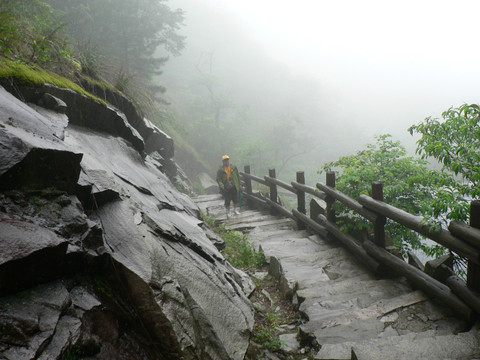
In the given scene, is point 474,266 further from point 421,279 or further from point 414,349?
point 414,349

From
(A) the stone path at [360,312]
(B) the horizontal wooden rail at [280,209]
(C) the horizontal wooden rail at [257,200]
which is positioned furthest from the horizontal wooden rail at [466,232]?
(C) the horizontal wooden rail at [257,200]

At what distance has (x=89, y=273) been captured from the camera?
7.06ft

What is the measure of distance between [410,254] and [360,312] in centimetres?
156

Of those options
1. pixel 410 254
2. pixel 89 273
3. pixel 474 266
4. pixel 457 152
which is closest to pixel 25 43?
pixel 89 273

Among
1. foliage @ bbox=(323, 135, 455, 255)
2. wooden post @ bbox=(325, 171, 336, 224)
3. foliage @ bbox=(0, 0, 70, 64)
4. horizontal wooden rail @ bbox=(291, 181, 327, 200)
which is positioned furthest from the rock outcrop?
foliage @ bbox=(323, 135, 455, 255)

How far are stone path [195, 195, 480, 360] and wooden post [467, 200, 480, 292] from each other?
Result: 15.5 inches

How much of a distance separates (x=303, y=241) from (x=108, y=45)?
15.6 meters

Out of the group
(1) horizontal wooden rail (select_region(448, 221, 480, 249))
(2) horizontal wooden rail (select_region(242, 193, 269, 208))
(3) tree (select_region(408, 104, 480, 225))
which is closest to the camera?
(1) horizontal wooden rail (select_region(448, 221, 480, 249))

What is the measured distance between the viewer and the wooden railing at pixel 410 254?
295cm

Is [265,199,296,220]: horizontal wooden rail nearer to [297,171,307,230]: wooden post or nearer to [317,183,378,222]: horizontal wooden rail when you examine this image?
[297,171,307,230]: wooden post

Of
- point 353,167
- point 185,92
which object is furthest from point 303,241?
point 185,92

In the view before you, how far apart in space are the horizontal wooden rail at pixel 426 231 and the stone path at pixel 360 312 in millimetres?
682

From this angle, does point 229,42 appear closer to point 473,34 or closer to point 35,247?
point 35,247

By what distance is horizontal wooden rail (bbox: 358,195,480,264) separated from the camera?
2.95 meters
